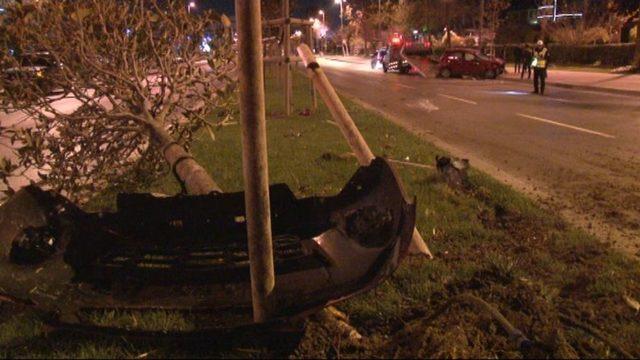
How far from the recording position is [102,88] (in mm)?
5773

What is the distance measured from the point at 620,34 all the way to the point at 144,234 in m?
44.5

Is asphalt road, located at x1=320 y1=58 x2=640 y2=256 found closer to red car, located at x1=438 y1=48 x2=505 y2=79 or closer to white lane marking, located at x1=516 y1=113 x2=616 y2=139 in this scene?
white lane marking, located at x1=516 y1=113 x2=616 y2=139

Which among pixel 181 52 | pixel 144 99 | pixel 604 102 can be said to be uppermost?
pixel 181 52

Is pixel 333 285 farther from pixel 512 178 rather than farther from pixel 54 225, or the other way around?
pixel 512 178

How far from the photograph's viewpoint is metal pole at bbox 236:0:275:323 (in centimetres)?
257

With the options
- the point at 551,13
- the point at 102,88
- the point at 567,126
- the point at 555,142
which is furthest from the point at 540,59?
the point at 551,13

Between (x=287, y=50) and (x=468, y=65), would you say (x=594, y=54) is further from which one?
(x=287, y=50)

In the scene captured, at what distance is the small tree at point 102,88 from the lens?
213 inches

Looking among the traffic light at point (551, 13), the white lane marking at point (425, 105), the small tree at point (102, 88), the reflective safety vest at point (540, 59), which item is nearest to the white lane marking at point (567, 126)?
the white lane marking at point (425, 105)

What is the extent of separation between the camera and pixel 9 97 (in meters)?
5.45

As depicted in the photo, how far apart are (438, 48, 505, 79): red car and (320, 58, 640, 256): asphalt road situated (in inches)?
400

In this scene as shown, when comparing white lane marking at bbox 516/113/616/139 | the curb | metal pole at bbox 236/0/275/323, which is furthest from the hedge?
metal pole at bbox 236/0/275/323

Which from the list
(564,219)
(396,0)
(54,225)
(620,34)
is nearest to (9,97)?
(54,225)

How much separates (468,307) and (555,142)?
769 cm
